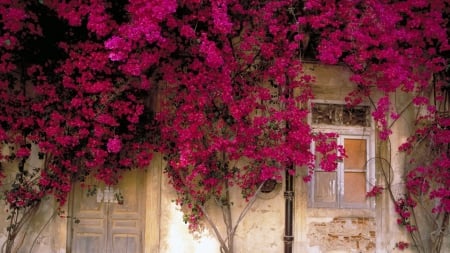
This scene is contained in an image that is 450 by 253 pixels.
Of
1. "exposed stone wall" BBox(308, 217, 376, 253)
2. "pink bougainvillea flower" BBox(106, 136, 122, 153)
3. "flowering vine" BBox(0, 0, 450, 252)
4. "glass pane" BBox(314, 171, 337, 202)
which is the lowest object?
"exposed stone wall" BBox(308, 217, 376, 253)

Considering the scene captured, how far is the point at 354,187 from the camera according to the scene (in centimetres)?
791

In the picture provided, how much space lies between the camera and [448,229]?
779 cm

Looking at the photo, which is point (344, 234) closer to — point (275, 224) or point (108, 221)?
point (275, 224)

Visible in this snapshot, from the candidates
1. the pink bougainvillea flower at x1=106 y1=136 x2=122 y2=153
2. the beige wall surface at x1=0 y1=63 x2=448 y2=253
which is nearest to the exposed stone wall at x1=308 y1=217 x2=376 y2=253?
the beige wall surface at x1=0 y1=63 x2=448 y2=253

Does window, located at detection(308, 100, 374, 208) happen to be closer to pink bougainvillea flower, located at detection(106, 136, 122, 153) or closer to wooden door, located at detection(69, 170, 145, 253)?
wooden door, located at detection(69, 170, 145, 253)

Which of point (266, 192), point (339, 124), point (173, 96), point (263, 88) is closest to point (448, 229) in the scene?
point (339, 124)

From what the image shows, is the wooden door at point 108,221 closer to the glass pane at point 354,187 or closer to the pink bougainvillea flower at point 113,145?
the pink bougainvillea flower at point 113,145

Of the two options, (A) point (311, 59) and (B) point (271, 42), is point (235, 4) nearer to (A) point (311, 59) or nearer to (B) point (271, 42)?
(B) point (271, 42)

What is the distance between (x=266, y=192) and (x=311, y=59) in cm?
194

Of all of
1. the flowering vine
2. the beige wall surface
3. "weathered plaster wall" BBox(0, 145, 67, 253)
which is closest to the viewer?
the flowering vine

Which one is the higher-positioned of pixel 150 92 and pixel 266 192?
pixel 150 92

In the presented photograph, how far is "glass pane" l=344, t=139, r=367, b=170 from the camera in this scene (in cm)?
794

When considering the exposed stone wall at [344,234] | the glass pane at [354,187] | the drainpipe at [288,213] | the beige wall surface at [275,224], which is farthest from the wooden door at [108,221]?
the glass pane at [354,187]

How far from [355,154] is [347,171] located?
0.27m
